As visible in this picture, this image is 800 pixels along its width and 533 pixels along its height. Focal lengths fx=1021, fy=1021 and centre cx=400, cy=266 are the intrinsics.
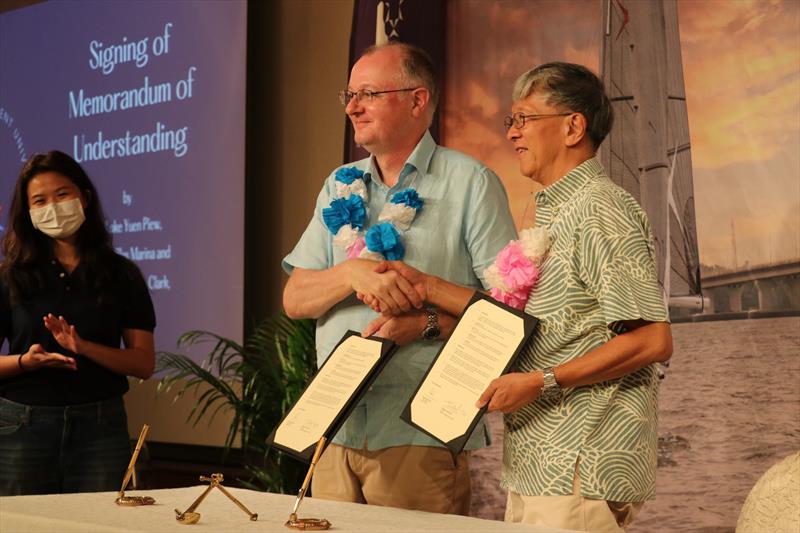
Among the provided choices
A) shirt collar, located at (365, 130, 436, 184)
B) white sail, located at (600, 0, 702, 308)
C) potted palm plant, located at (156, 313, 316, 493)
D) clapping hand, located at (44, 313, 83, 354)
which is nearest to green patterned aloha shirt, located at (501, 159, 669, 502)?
shirt collar, located at (365, 130, 436, 184)

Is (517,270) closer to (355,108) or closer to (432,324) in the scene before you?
(432,324)

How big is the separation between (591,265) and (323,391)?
0.60 m

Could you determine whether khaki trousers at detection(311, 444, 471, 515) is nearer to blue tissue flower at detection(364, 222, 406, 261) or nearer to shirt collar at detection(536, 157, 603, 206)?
blue tissue flower at detection(364, 222, 406, 261)

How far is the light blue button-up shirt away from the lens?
245cm

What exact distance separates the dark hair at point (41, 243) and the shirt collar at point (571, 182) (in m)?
1.68

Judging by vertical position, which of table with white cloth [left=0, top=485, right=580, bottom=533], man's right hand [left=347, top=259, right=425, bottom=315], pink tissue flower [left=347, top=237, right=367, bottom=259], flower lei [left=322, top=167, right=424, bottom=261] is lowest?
table with white cloth [left=0, top=485, right=580, bottom=533]

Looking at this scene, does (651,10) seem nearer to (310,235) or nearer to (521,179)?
(521,179)

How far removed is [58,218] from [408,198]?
4.36 feet

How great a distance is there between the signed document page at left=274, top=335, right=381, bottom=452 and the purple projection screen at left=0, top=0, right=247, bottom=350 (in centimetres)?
342

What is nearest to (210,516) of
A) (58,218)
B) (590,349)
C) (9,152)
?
(590,349)

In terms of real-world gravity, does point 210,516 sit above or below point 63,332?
below

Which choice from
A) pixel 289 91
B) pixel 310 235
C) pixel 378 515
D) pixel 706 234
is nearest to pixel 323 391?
pixel 378 515

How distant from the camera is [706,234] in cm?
405

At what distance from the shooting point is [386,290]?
2.30m
